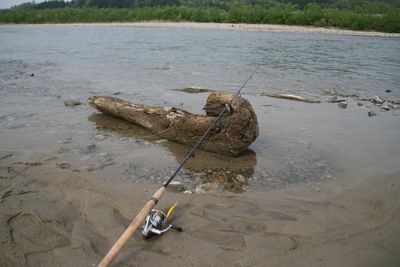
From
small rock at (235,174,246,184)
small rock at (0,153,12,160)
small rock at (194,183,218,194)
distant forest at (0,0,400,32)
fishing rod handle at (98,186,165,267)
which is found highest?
distant forest at (0,0,400,32)


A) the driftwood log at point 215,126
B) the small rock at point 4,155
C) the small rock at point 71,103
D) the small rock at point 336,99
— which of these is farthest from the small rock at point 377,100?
the small rock at point 4,155

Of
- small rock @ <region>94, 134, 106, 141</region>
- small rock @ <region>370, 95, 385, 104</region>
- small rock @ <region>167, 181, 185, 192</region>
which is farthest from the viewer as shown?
small rock @ <region>370, 95, 385, 104</region>

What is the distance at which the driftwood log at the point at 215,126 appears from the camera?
5.62m

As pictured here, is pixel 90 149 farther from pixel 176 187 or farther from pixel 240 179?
pixel 240 179

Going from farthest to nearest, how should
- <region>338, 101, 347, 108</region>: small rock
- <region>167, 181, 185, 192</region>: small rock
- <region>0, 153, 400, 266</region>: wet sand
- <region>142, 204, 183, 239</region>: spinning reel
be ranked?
<region>338, 101, 347, 108</region>: small rock < <region>167, 181, 185, 192</region>: small rock < <region>142, 204, 183, 239</region>: spinning reel < <region>0, 153, 400, 266</region>: wet sand

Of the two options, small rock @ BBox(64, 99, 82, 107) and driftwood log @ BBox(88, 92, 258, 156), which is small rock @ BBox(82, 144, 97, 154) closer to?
driftwood log @ BBox(88, 92, 258, 156)

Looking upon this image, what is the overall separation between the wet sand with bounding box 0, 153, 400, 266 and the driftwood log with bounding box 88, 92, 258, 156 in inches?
51.6

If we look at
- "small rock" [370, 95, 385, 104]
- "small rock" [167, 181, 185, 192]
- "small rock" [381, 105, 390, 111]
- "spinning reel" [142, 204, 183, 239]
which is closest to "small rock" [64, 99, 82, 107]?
"small rock" [167, 181, 185, 192]

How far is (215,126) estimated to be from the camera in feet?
18.9

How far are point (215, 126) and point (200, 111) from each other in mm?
2479

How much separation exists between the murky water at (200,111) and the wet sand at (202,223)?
0.38 m

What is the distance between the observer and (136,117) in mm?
6781

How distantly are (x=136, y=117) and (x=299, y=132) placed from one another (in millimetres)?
3238

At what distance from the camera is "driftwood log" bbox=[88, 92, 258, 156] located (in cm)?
562
